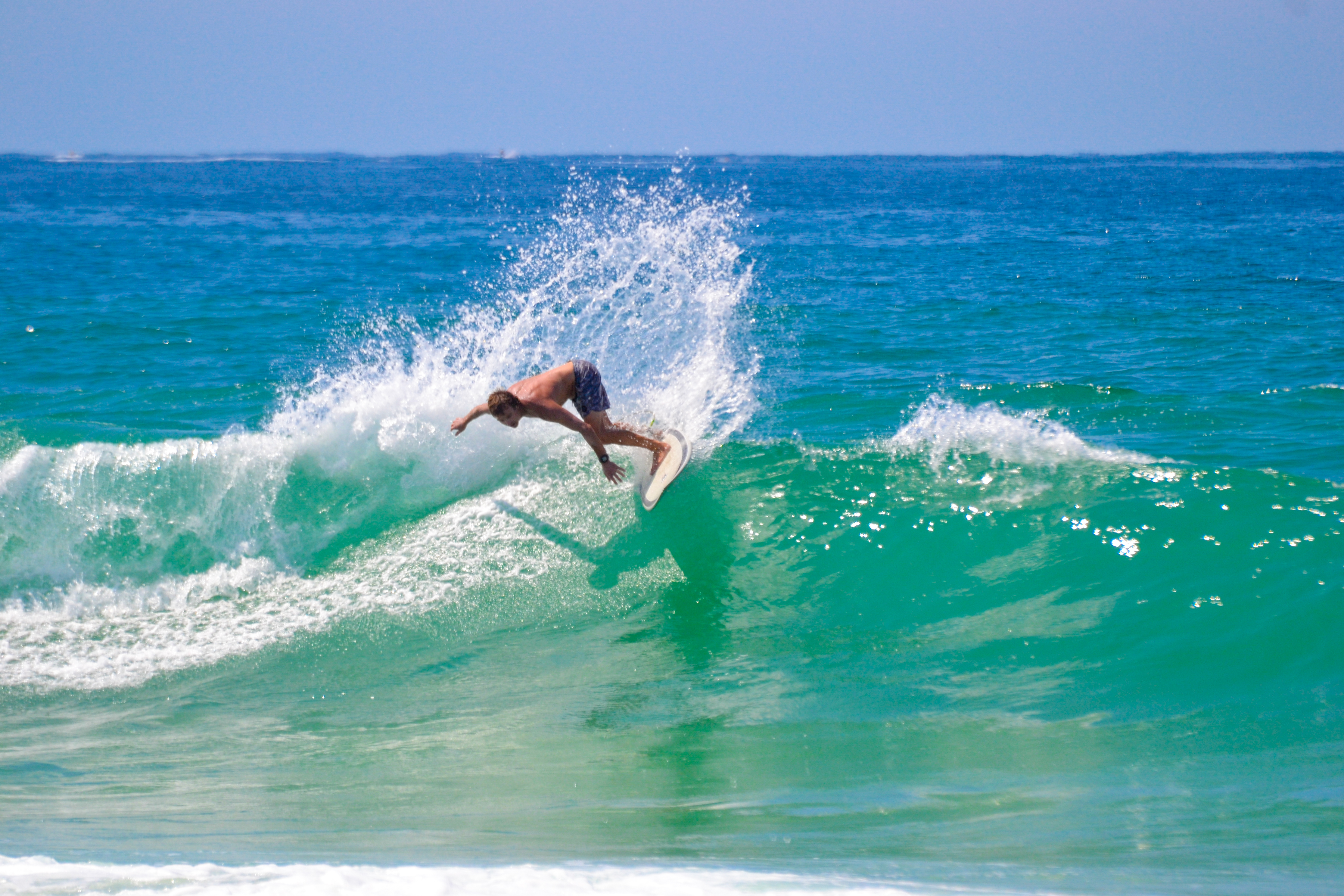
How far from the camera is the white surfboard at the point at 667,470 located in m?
7.80

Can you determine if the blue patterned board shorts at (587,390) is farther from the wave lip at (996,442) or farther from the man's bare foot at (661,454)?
the wave lip at (996,442)

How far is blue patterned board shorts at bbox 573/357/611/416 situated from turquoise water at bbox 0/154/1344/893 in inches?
43.1

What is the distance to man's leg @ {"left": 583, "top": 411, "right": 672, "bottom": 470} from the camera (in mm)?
7699

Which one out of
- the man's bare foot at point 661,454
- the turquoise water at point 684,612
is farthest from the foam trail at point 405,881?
the man's bare foot at point 661,454

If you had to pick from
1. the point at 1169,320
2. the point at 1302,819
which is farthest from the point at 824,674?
the point at 1169,320

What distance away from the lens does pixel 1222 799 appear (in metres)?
4.14

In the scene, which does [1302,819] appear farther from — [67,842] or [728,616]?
[67,842]

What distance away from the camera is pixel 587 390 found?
7.61m

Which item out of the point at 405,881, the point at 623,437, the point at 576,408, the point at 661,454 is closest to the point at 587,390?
the point at 576,408

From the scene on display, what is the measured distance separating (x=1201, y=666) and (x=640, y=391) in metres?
6.14

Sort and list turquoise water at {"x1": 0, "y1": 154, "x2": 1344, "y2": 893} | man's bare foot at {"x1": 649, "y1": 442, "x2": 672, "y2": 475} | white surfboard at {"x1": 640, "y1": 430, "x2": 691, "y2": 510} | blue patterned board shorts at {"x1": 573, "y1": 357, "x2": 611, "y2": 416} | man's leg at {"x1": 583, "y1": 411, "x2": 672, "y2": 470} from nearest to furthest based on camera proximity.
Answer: turquoise water at {"x1": 0, "y1": 154, "x2": 1344, "y2": 893}
blue patterned board shorts at {"x1": 573, "y1": 357, "x2": 611, "y2": 416}
man's leg at {"x1": 583, "y1": 411, "x2": 672, "y2": 470}
white surfboard at {"x1": 640, "y1": 430, "x2": 691, "y2": 510}
man's bare foot at {"x1": 649, "y1": 442, "x2": 672, "y2": 475}

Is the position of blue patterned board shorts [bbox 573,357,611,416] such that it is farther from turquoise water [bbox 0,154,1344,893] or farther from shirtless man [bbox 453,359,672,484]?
turquoise water [bbox 0,154,1344,893]

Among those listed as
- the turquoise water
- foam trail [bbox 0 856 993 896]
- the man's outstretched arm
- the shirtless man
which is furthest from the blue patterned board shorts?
foam trail [bbox 0 856 993 896]

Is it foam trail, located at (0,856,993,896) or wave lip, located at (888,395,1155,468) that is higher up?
wave lip, located at (888,395,1155,468)
